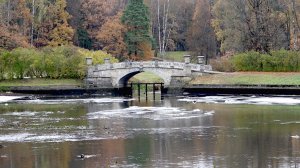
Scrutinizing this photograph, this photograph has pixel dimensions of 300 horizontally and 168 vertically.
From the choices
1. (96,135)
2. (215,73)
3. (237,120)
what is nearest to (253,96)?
(215,73)

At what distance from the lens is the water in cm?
3534

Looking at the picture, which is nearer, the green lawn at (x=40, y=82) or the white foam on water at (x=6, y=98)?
the white foam on water at (x=6, y=98)

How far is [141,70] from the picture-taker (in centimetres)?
8606

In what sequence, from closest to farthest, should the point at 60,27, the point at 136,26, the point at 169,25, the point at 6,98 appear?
the point at 6,98 → the point at 60,27 → the point at 136,26 → the point at 169,25

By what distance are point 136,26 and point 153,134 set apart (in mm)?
65097

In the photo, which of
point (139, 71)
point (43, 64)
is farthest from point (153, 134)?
point (43, 64)

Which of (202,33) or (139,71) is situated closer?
(139,71)

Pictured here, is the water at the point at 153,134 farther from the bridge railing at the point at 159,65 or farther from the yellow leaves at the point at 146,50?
the yellow leaves at the point at 146,50

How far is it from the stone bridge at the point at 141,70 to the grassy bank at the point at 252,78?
170 cm

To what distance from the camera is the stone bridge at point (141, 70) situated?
8475cm

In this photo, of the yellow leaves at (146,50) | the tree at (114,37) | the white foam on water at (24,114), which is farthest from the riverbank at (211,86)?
the white foam on water at (24,114)

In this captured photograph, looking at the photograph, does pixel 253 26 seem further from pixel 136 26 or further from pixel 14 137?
pixel 14 137

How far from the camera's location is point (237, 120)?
5128 cm

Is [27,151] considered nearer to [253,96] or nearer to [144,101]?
[144,101]
